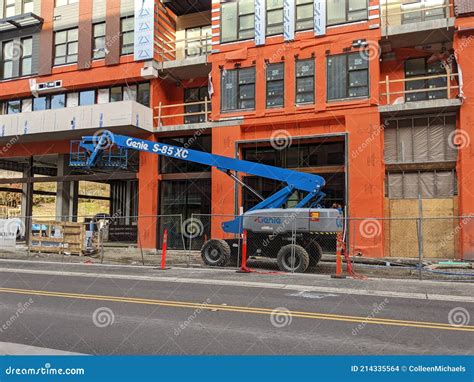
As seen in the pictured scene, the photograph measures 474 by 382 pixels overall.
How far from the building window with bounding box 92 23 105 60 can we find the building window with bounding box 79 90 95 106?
1976 mm

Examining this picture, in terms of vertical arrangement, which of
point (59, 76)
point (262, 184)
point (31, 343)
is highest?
point (59, 76)

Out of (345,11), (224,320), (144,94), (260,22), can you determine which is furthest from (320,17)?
(224,320)

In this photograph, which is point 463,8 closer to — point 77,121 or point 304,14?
point 304,14

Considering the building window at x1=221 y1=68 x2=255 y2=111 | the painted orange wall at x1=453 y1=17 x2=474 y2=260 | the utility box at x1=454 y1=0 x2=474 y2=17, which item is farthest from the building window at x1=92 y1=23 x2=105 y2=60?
the painted orange wall at x1=453 y1=17 x2=474 y2=260

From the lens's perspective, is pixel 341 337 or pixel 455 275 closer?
pixel 341 337

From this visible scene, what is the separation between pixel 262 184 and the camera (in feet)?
72.2

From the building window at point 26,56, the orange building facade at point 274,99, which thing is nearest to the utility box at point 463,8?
the orange building facade at point 274,99

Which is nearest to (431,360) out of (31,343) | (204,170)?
(31,343)

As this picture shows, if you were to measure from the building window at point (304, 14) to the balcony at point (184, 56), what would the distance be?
4.96 meters

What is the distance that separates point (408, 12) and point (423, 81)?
3152 millimetres

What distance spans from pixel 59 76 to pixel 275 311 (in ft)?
74.7

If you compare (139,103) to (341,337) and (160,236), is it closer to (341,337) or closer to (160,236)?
(160,236)

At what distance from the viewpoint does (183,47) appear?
85.8ft

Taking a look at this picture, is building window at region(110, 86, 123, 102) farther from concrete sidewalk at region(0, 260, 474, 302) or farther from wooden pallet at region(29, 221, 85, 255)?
concrete sidewalk at region(0, 260, 474, 302)
